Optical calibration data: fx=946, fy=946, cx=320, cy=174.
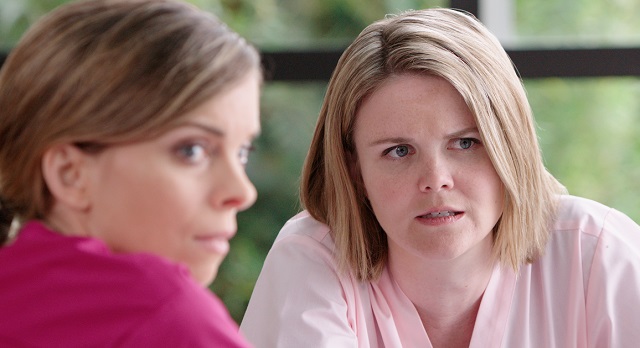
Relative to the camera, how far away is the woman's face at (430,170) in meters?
1.51

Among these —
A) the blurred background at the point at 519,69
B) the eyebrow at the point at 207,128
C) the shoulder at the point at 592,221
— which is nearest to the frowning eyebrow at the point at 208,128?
the eyebrow at the point at 207,128

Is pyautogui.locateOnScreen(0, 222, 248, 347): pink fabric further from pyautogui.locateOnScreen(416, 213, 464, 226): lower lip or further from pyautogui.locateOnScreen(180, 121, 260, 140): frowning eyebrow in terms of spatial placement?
pyautogui.locateOnScreen(416, 213, 464, 226): lower lip

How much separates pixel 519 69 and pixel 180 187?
5.96 ft

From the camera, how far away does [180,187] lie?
0.93 meters

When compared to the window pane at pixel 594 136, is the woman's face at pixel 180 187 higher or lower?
lower

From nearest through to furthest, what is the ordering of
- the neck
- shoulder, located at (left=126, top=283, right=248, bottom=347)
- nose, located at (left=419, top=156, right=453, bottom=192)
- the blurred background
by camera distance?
shoulder, located at (left=126, top=283, right=248, bottom=347), nose, located at (left=419, top=156, right=453, bottom=192), the neck, the blurred background

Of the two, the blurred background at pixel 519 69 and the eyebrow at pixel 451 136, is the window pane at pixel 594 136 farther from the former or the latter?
the eyebrow at pixel 451 136

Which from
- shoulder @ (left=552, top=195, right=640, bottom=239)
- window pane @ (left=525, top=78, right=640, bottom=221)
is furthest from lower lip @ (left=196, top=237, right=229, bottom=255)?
window pane @ (left=525, top=78, right=640, bottom=221)

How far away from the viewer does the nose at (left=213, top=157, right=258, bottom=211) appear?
0.95 meters

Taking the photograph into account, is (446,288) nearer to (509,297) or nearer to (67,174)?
(509,297)

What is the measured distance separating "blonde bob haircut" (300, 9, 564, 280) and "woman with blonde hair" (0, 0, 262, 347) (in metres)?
0.62

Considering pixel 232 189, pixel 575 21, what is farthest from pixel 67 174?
pixel 575 21

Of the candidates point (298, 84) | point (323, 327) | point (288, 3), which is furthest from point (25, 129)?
point (288, 3)

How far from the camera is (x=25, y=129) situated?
950 millimetres
